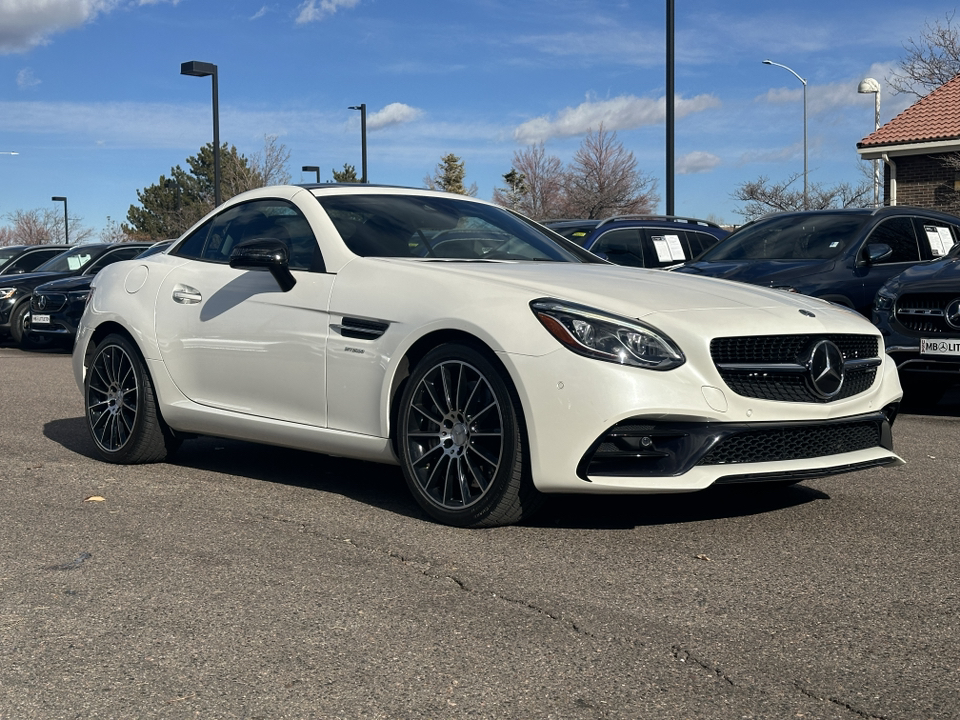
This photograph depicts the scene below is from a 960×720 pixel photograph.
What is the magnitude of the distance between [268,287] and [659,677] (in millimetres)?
3333

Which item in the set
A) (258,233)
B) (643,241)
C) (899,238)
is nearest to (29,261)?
(643,241)

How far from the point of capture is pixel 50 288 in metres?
16.4

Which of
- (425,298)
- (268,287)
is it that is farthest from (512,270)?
(268,287)

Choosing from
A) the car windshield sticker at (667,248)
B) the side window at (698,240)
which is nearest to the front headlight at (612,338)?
the car windshield sticker at (667,248)

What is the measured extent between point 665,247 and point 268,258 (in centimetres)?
905

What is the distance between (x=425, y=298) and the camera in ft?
16.9

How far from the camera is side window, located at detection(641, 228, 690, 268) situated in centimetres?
1398

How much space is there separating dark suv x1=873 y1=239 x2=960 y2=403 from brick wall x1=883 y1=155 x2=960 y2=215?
56.6ft

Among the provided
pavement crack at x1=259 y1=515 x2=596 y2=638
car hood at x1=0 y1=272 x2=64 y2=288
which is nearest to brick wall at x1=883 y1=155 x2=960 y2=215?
car hood at x1=0 y1=272 x2=64 y2=288

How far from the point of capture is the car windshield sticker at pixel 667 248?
45.7 ft

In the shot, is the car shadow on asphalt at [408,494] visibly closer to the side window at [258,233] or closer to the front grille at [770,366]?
the front grille at [770,366]

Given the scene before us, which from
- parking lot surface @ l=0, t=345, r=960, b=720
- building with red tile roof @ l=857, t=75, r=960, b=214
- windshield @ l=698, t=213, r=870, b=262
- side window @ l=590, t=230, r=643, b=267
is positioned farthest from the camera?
building with red tile roof @ l=857, t=75, r=960, b=214

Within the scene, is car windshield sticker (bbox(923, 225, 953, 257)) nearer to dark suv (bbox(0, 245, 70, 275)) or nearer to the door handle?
the door handle

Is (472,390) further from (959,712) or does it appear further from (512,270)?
(959,712)
